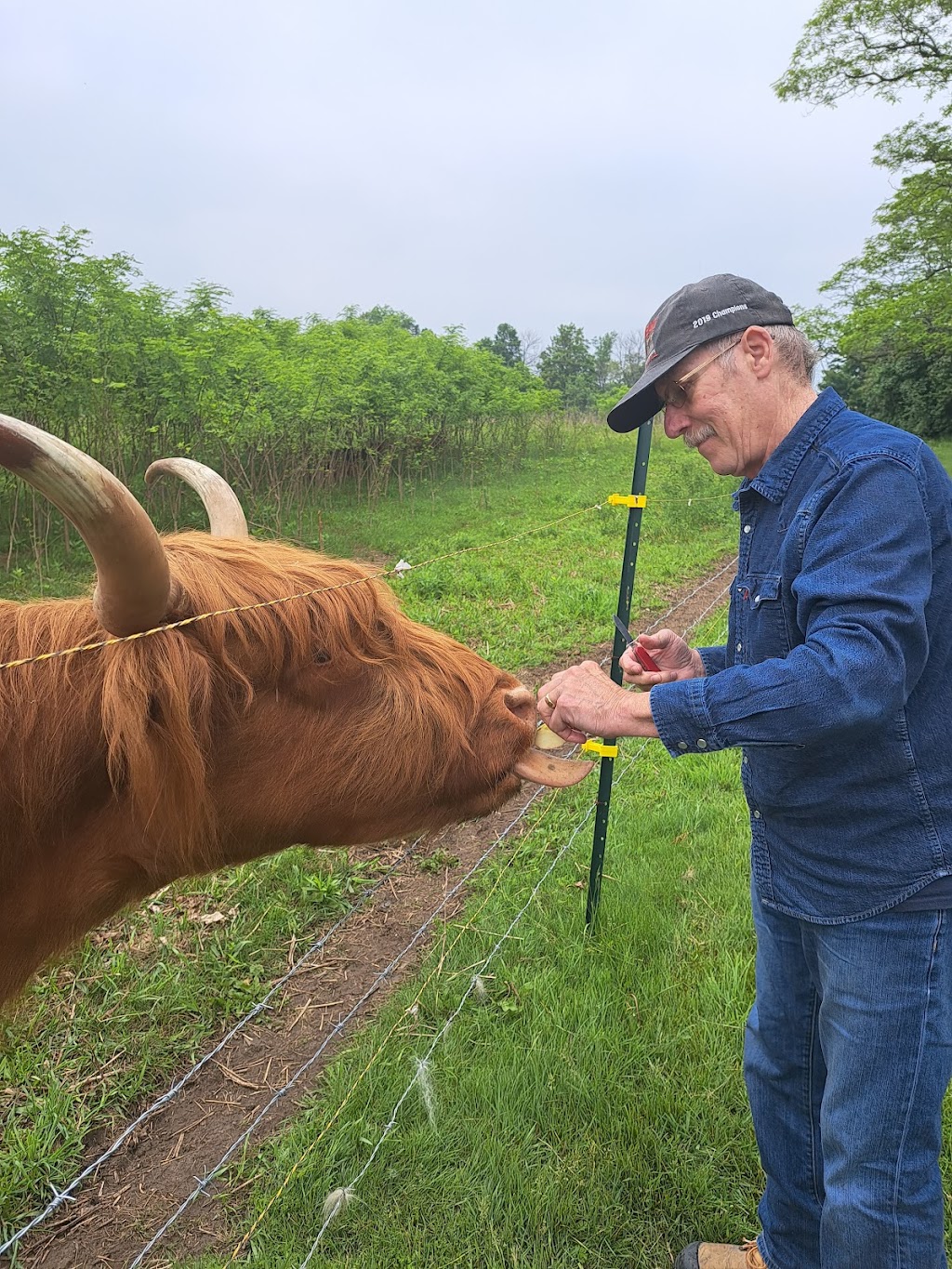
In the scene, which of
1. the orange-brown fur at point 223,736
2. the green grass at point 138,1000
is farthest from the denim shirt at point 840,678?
the green grass at point 138,1000

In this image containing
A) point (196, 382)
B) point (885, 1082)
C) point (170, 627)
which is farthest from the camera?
point (196, 382)

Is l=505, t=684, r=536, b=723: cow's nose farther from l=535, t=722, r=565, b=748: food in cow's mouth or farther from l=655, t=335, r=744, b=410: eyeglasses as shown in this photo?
l=655, t=335, r=744, b=410: eyeglasses

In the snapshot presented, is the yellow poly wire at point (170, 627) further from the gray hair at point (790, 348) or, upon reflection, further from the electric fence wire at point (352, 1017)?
the electric fence wire at point (352, 1017)

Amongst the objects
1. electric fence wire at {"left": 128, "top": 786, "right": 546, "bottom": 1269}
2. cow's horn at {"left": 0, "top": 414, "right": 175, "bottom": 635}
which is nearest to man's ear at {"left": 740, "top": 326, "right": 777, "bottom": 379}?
cow's horn at {"left": 0, "top": 414, "right": 175, "bottom": 635}

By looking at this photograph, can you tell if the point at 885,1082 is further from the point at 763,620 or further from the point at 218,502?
the point at 218,502

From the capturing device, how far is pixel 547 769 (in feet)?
7.40

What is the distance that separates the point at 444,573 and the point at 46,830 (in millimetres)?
8637

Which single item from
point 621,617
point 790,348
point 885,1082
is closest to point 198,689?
point 790,348

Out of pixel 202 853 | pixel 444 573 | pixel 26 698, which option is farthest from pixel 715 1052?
pixel 444 573

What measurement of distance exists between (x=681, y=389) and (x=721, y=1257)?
2451 mm

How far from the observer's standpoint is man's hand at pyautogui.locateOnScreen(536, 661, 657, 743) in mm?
1540

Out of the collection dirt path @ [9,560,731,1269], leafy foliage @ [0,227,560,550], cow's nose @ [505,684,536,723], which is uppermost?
leafy foliage @ [0,227,560,550]

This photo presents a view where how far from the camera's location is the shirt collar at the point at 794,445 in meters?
1.57

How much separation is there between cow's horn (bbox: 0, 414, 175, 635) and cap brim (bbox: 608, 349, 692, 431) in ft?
3.64
